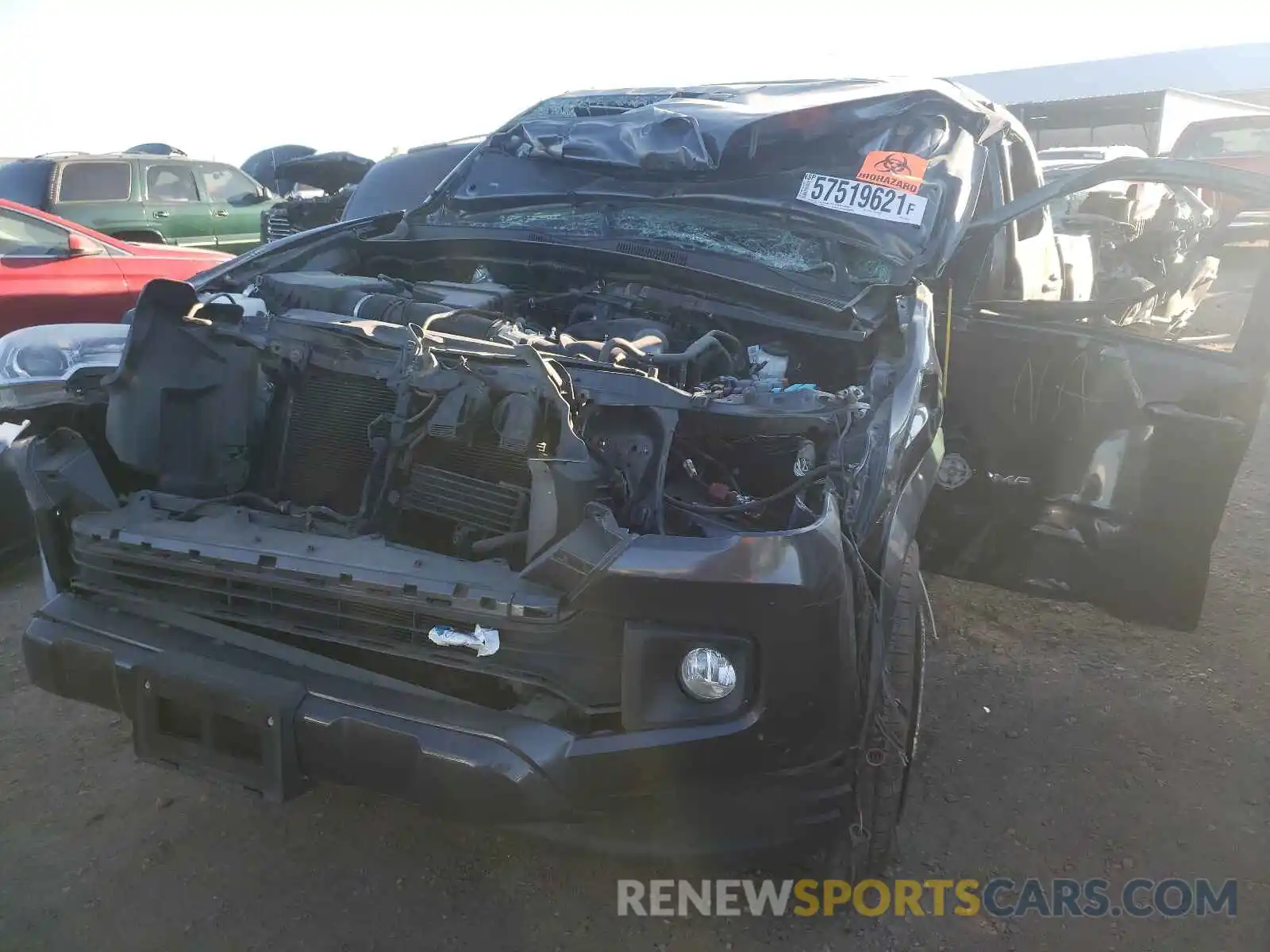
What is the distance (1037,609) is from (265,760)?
132 inches

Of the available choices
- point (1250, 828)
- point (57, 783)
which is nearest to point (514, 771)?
point (57, 783)

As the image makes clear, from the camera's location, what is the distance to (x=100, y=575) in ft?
8.61

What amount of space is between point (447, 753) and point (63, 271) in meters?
5.81

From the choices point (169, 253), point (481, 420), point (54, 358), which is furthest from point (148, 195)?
point (481, 420)

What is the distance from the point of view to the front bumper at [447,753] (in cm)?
208

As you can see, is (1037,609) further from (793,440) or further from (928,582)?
(793,440)

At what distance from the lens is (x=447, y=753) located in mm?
2092

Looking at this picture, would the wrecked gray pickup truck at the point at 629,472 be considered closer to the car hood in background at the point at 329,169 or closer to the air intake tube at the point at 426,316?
the air intake tube at the point at 426,316

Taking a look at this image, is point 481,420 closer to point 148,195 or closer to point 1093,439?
point 1093,439

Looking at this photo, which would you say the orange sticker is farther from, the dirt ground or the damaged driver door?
the dirt ground

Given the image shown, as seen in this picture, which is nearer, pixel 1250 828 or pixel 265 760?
pixel 265 760

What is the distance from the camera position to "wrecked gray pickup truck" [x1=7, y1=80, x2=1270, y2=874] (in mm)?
2105

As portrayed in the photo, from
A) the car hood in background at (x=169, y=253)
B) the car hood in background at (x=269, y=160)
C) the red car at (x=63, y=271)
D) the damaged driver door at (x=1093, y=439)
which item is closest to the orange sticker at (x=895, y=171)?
the damaged driver door at (x=1093, y=439)

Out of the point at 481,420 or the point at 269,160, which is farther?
the point at 269,160
